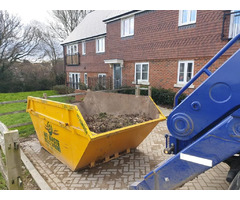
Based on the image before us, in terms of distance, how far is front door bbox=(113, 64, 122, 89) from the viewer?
14.2m

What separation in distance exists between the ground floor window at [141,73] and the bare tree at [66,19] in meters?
21.4

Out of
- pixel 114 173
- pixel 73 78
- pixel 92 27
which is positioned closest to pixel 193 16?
pixel 114 173

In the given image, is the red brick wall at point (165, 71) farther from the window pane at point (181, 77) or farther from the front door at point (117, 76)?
the front door at point (117, 76)

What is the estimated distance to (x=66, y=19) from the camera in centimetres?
2911

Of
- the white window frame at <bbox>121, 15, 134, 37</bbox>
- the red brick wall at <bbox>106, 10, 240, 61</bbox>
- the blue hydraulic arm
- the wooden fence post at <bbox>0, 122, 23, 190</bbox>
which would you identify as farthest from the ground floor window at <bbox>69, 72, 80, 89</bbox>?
the blue hydraulic arm

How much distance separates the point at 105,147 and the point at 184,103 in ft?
6.56

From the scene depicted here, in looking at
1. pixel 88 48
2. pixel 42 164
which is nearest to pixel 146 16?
pixel 88 48

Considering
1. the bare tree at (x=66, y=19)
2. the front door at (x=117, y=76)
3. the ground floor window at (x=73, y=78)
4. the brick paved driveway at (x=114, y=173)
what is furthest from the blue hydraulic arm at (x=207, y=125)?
the bare tree at (x=66, y=19)

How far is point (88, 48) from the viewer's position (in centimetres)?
1862

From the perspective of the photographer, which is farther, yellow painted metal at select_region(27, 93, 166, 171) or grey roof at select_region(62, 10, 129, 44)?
grey roof at select_region(62, 10, 129, 44)

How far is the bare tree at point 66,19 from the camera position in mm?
28584

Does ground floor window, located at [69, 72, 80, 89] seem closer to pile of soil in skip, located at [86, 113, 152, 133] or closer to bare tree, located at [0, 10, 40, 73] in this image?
bare tree, located at [0, 10, 40, 73]

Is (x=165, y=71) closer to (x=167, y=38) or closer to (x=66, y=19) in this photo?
(x=167, y=38)

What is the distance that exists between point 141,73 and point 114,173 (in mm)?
9661
